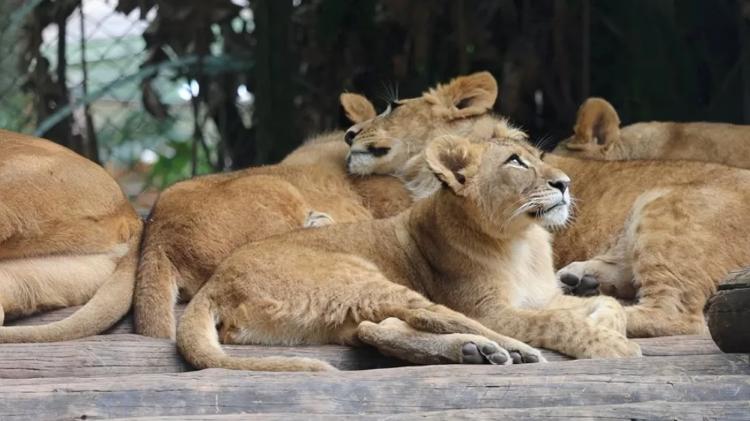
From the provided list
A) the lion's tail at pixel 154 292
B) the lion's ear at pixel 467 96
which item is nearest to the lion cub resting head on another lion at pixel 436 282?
the lion's tail at pixel 154 292

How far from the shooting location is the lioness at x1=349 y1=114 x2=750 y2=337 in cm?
472

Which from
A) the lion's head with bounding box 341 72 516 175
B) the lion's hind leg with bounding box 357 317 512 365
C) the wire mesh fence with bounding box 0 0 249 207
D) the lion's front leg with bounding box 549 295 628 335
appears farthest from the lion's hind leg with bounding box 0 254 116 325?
the wire mesh fence with bounding box 0 0 249 207

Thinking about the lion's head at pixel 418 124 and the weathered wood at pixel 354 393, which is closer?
the weathered wood at pixel 354 393

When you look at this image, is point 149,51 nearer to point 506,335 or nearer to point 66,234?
point 66,234

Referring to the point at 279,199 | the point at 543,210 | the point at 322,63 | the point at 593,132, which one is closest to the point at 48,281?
the point at 279,199

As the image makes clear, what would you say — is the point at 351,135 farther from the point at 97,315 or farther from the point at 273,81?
the point at 97,315

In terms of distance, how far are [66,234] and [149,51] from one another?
3.21m

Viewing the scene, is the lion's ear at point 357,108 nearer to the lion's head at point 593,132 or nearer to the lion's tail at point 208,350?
the lion's head at point 593,132

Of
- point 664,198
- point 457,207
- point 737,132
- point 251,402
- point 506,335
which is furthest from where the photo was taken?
point 737,132

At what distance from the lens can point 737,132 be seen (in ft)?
21.1

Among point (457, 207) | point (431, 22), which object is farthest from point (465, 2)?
point (457, 207)

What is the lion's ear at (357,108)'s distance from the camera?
5.99 metres

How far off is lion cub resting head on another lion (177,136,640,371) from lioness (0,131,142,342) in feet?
1.31

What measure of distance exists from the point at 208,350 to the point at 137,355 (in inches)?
8.5
